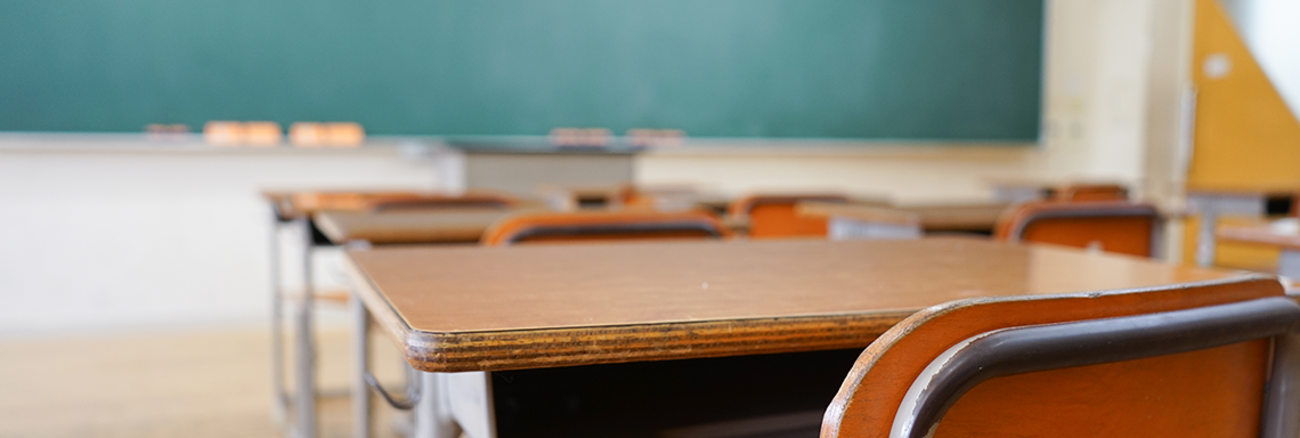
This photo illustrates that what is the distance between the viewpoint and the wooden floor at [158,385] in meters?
2.77

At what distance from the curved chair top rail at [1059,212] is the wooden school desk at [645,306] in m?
0.62

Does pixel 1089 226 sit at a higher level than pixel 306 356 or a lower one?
higher

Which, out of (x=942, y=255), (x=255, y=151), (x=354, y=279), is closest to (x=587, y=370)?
(x=354, y=279)

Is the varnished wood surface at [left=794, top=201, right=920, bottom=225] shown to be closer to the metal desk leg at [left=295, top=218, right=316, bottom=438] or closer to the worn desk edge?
the metal desk leg at [left=295, top=218, right=316, bottom=438]

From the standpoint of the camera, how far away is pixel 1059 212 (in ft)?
6.10

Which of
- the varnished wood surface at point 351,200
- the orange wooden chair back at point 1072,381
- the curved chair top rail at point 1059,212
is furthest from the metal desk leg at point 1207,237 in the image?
the orange wooden chair back at point 1072,381

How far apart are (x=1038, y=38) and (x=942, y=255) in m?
5.79

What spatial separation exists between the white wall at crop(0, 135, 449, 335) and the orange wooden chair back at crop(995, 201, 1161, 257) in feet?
12.1

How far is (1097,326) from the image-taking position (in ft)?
1.64

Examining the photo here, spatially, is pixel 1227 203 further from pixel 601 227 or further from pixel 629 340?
pixel 629 340

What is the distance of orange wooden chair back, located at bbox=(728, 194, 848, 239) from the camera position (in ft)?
9.25

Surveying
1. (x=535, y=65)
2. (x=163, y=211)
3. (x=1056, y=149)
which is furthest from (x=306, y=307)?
(x=1056, y=149)

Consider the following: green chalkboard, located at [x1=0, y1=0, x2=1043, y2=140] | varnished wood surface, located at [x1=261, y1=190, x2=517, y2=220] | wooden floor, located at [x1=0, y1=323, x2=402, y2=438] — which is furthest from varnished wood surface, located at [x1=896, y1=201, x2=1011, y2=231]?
green chalkboard, located at [x1=0, y1=0, x2=1043, y2=140]

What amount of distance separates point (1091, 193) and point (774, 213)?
1554 millimetres
